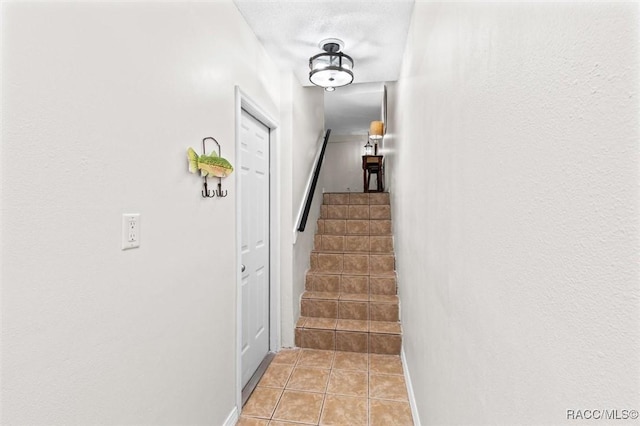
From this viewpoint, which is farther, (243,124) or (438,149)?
(243,124)

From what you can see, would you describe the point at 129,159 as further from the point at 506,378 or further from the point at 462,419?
the point at 462,419

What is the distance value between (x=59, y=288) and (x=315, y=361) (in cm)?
213

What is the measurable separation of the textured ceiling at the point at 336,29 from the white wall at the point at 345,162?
4.68m

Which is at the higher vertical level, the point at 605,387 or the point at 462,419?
the point at 605,387

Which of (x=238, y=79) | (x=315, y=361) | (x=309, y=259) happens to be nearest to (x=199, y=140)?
(x=238, y=79)

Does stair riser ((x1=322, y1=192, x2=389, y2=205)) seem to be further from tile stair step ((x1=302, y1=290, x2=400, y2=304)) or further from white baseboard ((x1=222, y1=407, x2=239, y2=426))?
white baseboard ((x1=222, y1=407, x2=239, y2=426))

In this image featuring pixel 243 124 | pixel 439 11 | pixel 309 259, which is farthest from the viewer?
pixel 309 259

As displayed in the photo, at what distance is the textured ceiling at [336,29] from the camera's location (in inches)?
69.3

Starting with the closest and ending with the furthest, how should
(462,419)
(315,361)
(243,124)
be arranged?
(462,419), (243,124), (315,361)

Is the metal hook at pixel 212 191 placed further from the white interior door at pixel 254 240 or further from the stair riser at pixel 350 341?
the stair riser at pixel 350 341

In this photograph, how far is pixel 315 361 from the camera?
2559 millimetres

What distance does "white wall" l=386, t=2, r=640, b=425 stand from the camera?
1.19ft

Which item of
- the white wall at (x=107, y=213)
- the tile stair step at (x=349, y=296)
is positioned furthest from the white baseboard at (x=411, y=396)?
the white wall at (x=107, y=213)

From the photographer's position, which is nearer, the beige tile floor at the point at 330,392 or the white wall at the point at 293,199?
the beige tile floor at the point at 330,392
